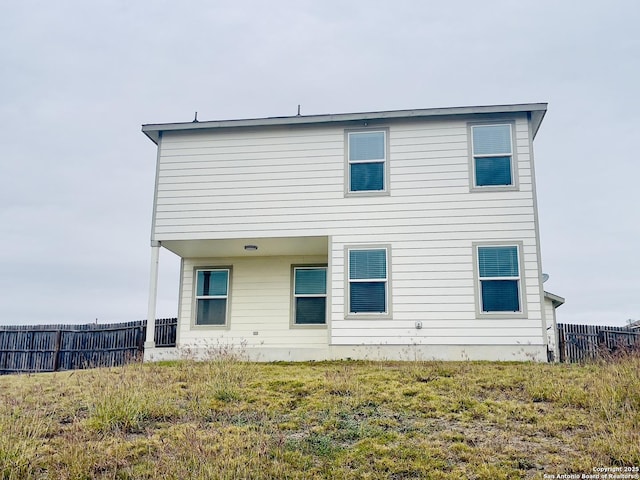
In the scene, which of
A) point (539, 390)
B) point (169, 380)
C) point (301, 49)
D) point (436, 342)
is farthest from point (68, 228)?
point (539, 390)

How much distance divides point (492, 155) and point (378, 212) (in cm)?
300

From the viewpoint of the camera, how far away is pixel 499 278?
12.9m

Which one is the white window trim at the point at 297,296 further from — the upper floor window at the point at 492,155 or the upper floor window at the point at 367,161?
the upper floor window at the point at 492,155

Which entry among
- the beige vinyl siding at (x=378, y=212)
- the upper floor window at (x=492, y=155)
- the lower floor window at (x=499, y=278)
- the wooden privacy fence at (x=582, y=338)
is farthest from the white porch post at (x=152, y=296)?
the wooden privacy fence at (x=582, y=338)

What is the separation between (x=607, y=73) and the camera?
759 inches

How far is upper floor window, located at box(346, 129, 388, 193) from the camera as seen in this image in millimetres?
13812

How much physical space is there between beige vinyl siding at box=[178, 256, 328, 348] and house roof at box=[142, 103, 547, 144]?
354 cm

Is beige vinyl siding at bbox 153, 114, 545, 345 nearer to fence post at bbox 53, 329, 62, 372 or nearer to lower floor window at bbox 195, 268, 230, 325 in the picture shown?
lower floor window at bbox 195, 268, 230, 325

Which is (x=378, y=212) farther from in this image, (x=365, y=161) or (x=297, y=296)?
(x=297, y=296)

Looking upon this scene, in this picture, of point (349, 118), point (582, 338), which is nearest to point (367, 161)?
point (349, 118)

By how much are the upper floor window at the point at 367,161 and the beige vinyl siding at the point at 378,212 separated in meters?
0.20

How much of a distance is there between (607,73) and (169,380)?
1742cm

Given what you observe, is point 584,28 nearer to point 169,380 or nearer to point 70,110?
point 169,380

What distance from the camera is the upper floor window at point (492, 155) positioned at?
13.4 metres
